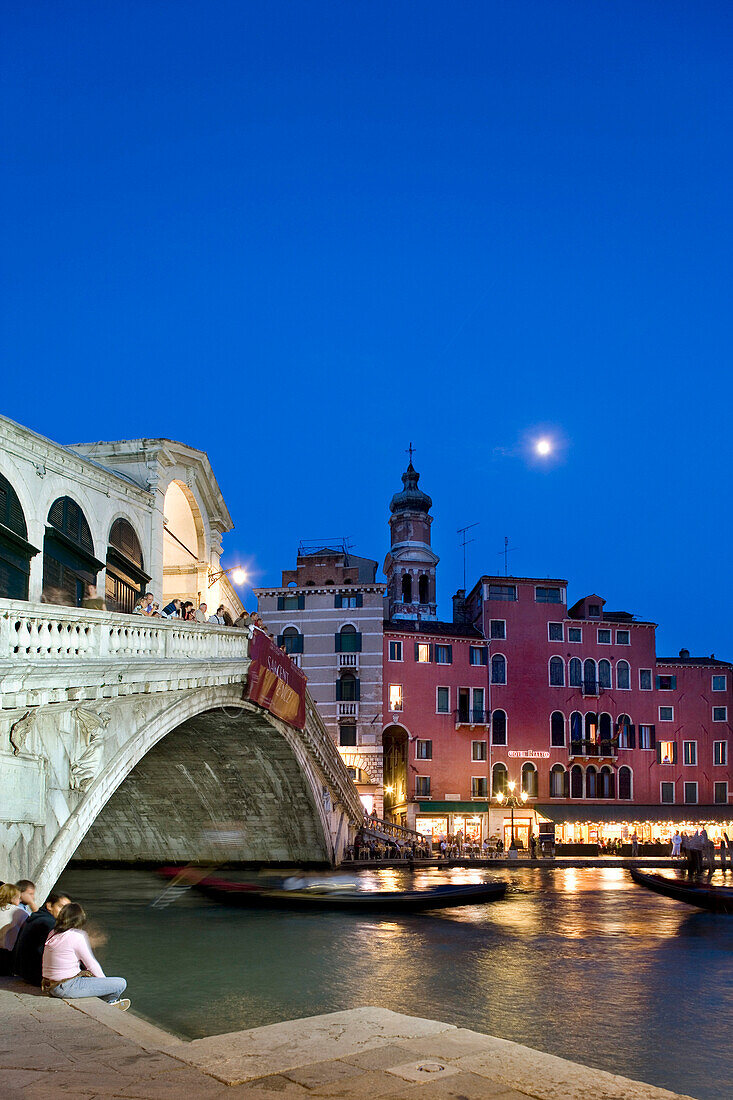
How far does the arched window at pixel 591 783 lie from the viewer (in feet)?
155

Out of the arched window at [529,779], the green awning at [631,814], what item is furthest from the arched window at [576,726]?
the green awning at [631,814]

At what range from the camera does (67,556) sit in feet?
60.2

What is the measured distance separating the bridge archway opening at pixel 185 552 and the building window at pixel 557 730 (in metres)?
24.2

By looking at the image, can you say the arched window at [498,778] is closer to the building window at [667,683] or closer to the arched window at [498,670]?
the arched window at [498,670]

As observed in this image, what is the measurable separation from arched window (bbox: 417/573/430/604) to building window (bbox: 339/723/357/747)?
93.8 ft

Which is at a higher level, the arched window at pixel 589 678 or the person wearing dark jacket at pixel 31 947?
the arched window at pixel 589 678

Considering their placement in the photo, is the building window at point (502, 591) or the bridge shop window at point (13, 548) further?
the building window at point (502, 591)

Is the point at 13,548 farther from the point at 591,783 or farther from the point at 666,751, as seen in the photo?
the point at 666,751

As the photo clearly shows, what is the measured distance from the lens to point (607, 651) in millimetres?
48875

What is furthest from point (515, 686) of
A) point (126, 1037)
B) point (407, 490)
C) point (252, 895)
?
point (126, 1037)

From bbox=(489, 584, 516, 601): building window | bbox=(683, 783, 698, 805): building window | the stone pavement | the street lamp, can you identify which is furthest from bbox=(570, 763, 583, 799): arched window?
the stone pavement

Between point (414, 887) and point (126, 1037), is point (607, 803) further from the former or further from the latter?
point (126, 1037)

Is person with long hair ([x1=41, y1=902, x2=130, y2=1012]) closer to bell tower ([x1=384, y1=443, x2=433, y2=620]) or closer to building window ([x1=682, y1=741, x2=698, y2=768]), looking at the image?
building window ([x1=682, y1=741, x2=698, y2=768])

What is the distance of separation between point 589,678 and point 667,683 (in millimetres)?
4298
